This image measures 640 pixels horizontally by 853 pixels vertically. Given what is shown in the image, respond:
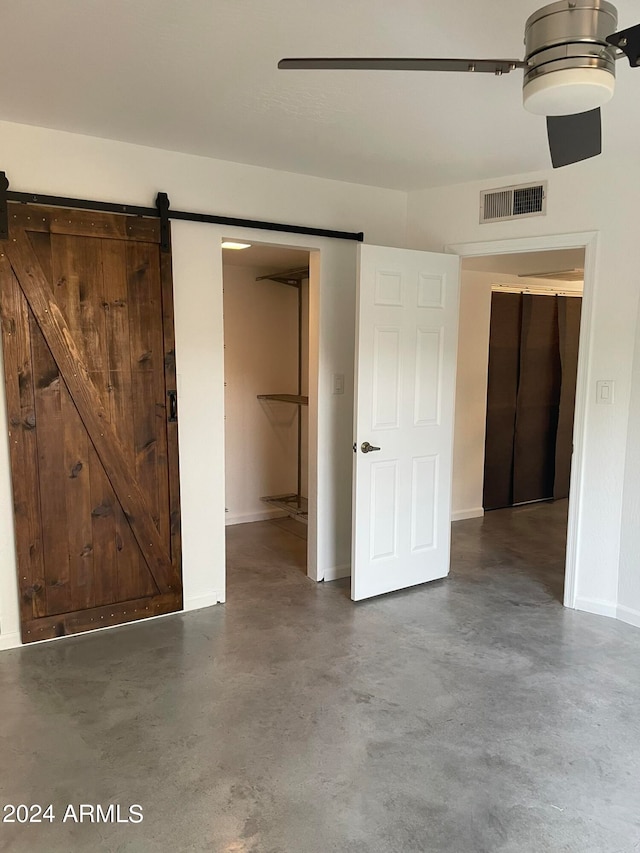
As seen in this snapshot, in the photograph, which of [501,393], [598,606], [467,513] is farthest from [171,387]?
[501,393]

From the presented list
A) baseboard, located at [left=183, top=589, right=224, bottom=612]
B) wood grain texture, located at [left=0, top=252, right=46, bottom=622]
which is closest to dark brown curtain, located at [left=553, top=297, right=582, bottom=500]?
baseboard, located at [left=183, top=589, right=224, bottom=612]

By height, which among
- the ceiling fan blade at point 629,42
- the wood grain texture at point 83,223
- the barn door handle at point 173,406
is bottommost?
the barn door handle at point 173,406

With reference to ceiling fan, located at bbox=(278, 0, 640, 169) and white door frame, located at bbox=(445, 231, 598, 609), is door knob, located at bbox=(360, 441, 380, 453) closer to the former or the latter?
white door frame, located at bbox=(445, 231, 598, 609)

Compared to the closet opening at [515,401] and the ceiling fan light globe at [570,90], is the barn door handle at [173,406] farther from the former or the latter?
the closet opening at [515,401]

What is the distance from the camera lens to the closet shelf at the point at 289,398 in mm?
5090

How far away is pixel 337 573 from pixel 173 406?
162 cm

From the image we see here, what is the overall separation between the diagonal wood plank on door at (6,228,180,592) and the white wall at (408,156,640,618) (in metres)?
2.42

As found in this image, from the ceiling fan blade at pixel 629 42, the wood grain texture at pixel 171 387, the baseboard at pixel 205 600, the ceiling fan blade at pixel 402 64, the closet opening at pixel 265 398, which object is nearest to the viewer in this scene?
the ceiling fan blade at pixel 629 42

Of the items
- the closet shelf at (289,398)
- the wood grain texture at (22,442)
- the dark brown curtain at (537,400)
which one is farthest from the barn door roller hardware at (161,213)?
the dark brown curtain at (537,400)

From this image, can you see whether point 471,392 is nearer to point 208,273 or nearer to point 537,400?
point 537,400

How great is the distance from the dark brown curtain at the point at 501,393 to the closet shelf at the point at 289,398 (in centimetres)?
180

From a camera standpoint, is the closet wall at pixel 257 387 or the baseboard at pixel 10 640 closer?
the baseboard at pixel 10 640

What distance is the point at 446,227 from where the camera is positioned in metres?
3.92

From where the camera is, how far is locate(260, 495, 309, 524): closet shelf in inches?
198
